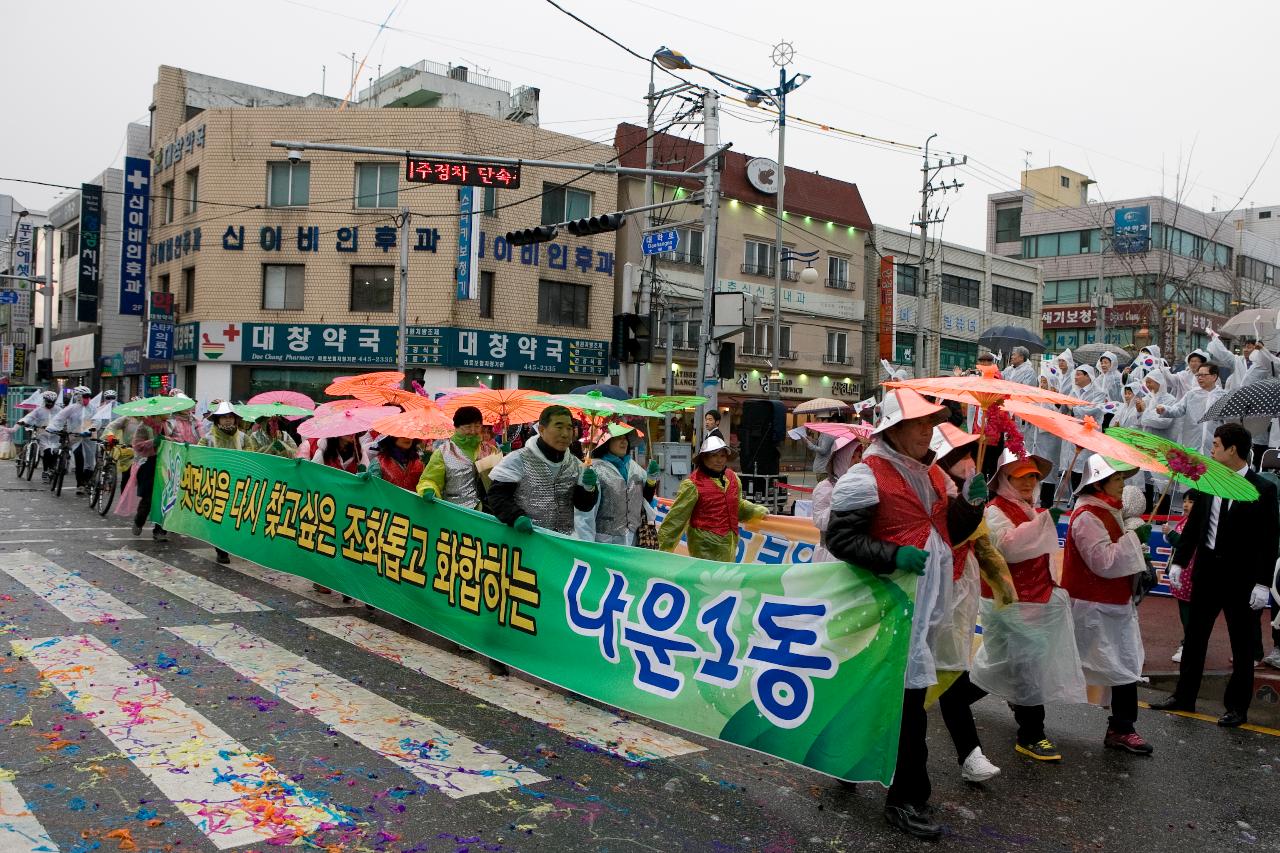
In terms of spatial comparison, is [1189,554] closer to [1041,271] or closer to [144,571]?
[144,571]

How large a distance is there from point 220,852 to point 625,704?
7.57 ft

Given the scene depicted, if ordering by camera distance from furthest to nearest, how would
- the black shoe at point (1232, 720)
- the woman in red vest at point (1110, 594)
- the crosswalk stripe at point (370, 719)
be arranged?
the black shoe at point (1232, 720)
the woman in red vest at point (1110, 594)
the crosswalk stripe at point (370, 719)

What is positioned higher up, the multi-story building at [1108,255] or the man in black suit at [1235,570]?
the multi-story building at [1108,255]

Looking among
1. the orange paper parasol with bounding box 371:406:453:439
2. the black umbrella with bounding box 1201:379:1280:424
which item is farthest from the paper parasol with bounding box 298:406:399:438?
the black umbrella with bounding box 1201:379:1280:424

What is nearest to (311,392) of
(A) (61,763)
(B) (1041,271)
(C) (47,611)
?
(C) (47,611)

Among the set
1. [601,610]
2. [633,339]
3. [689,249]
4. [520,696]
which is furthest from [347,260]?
[601,610]

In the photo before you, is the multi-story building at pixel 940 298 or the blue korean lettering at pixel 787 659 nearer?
the blue korean lettering at pixel 787 659

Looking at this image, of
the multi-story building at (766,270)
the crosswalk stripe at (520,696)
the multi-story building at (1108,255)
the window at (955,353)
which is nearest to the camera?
the crosswalk stripe at (520,696)

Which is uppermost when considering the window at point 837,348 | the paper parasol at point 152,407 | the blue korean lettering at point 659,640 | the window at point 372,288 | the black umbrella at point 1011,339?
the window at point 372,288

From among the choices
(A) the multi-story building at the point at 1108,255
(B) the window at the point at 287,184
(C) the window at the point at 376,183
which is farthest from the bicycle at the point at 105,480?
(A) the multi-story building at the point at 1108,255

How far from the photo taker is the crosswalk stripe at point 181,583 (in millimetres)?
8695

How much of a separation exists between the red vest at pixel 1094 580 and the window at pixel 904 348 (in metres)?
39.7

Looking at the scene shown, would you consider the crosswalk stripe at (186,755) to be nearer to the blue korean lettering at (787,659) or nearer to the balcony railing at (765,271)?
the blue korean lettering at (787,659)

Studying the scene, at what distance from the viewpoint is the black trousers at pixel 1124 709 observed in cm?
591
